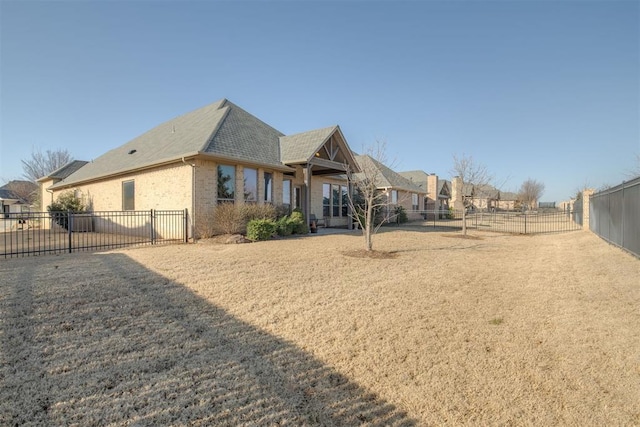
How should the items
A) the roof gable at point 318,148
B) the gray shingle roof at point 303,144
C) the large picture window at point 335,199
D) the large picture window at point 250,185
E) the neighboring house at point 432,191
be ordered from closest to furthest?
the large picture window at point 250,185 → the gray shingle roof at point 303,144 → the roof gable at point 318,148 → the large picture window at point 335,199 → the neighboring house at point 432,191

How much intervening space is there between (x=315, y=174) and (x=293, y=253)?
10.6 meters

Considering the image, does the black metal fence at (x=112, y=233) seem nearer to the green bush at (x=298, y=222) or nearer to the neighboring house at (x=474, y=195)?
the green bush at (x=298, y=222)

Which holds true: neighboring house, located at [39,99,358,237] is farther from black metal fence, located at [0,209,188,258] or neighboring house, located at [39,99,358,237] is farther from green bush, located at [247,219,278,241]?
green bush, located at [247,219,278,241]

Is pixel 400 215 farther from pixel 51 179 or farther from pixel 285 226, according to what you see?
pixel 51 179

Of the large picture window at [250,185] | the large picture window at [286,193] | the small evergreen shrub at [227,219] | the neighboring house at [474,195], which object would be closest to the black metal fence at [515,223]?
the neighboring house at [474,195]

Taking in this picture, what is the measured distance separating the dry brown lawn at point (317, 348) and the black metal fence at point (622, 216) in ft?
6.60

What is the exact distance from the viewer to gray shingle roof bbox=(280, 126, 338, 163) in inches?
610

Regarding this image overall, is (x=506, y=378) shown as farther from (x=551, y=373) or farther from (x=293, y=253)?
(x=293, y=253)

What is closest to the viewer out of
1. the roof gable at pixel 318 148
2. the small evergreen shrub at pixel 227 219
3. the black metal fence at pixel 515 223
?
the small evergreen shrub at pixel 227 219

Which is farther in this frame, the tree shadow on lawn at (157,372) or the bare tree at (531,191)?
the bare tree at (531,191)

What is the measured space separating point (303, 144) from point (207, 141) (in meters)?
5.28

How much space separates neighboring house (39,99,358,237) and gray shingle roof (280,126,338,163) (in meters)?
0.06

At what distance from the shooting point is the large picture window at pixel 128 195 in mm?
15688

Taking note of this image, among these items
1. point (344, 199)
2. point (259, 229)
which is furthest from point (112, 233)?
point (344, 199)
